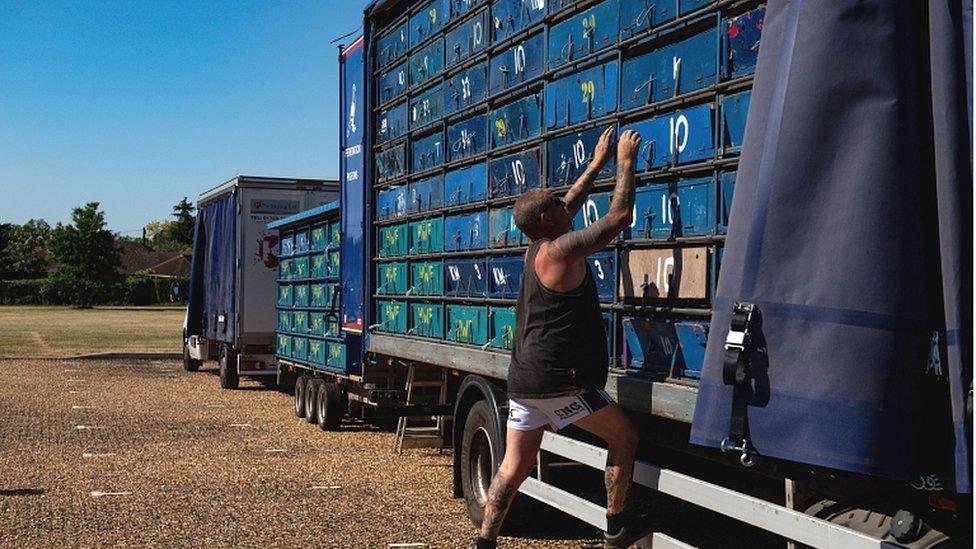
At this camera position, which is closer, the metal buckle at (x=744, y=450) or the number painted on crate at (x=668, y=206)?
the metal buckle at (x=744, y=450)

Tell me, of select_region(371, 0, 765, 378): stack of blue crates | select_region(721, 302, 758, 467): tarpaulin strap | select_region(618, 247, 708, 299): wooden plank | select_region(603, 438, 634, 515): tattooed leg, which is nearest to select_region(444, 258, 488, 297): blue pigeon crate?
select_region(371, 0, 765, 378): stack of blue crates

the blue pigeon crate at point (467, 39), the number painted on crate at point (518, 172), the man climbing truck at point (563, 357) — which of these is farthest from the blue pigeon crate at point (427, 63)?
the man climbing truck at point (563, 357)

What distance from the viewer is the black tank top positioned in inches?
231

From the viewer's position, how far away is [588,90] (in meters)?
6.43

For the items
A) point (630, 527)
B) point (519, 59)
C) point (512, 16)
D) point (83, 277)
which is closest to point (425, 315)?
point (519, 59)

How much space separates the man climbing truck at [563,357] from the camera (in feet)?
18.7

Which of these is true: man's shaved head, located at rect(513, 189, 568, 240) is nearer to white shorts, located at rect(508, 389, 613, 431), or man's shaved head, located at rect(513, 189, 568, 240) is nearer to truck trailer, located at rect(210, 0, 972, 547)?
truck trailer, located at rect(210, 0, 972, 547)

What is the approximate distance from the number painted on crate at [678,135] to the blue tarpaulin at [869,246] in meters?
1.45

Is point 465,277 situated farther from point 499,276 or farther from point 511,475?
point 511,475

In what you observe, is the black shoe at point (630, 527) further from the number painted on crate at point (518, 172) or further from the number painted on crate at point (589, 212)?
the number painted on crate at point (518, 172)

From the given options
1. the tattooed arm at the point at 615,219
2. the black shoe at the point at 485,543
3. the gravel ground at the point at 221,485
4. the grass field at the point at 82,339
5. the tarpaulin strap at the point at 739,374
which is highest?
the tattooed arm at the point at 615,219

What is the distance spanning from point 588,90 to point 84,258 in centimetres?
8854

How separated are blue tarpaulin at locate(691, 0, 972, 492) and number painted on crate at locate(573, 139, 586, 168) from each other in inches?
100

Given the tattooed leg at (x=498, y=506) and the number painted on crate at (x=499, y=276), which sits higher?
the number painted on crate at (x=499, y=276)
